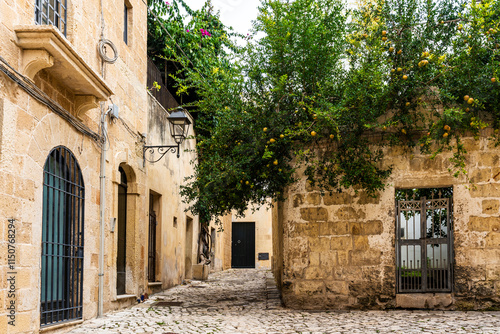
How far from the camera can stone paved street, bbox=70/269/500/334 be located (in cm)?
641

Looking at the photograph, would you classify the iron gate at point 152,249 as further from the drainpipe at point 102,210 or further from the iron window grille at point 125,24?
the drainpipe at point 102,210

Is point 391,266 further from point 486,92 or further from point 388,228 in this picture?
point 486,92

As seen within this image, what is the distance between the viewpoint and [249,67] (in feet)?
29.0

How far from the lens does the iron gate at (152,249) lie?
448 inches

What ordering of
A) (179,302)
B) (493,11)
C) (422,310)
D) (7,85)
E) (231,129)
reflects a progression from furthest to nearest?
(179,302) → (231,129) → (422,310) → (493,11) → (7,85)

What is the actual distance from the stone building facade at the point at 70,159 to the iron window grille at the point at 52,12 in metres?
0.01

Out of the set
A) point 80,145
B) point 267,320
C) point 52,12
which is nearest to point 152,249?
point 267,320

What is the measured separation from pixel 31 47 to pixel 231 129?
3.97 m

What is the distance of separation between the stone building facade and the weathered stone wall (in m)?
2.80

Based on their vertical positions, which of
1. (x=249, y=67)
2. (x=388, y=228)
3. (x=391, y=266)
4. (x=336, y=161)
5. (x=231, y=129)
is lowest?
(x=391, y=266)

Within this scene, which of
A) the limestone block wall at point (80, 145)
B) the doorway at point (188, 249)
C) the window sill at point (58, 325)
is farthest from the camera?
the doorway at point (188, 249)

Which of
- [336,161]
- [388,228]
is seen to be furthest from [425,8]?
[388,228]

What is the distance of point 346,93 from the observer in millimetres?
7922

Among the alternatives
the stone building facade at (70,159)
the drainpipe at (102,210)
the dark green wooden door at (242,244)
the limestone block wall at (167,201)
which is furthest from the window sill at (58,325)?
the dark green wooden door at (242,244)
